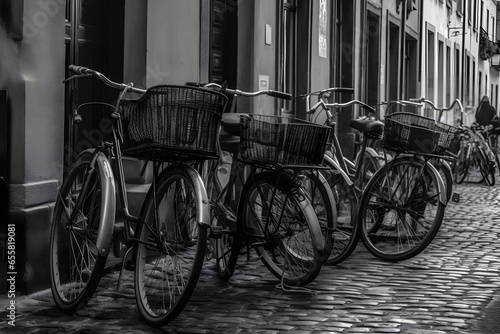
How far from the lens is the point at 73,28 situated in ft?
22.6

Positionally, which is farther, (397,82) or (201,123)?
(397,82)

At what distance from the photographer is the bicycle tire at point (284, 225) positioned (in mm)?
5688

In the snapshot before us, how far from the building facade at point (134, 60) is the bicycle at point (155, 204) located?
0.61 meters

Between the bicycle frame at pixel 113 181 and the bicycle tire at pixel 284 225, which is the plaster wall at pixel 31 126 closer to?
Answer: the bicycle frame at pixel 113 181

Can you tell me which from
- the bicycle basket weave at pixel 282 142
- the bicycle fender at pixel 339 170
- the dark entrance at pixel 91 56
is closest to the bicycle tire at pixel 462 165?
the bicycle fender at pixel 339 170

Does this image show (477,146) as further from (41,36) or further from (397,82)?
(41,36)

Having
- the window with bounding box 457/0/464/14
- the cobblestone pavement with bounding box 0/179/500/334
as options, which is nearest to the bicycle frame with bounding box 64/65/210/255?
the cobblestone pavement with bounding box 0/179/500/334

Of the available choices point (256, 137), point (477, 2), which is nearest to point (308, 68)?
point (256, 137)

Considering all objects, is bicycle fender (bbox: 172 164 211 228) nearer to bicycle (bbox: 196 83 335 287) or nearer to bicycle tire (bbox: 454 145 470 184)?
bicycle (bbox: 196 83 335 287)

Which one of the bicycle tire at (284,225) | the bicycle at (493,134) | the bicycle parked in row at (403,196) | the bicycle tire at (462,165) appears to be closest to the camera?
the bicycle tire at (284,225)

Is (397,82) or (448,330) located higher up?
(397,82)

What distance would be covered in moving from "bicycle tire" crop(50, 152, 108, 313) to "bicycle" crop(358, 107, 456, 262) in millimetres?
2501

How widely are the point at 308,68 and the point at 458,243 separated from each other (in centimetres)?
461

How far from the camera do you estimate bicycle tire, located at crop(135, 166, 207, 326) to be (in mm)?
4797
